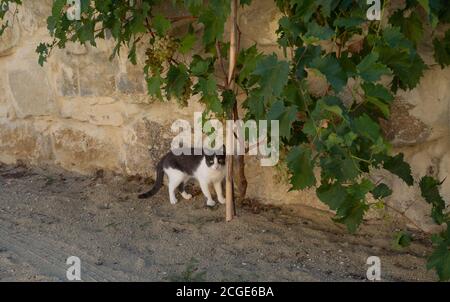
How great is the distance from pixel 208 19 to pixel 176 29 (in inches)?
23.3

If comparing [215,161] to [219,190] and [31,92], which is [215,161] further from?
[31,92]

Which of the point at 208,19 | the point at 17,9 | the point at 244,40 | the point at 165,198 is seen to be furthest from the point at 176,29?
the point at 17,9

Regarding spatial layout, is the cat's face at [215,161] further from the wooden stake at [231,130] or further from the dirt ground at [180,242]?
the wooden stake at [231,130]

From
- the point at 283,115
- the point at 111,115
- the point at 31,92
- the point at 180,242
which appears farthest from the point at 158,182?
the point at 283,115

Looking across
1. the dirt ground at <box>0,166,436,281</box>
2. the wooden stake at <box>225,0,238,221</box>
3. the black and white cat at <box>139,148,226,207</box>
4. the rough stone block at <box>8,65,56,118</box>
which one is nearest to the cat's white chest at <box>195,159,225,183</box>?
the black and white cat at <box>139,148,226,207</box>

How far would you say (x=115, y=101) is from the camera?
364 centimetres

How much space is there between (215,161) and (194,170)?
0.17 metres

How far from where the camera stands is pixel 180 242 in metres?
2.88

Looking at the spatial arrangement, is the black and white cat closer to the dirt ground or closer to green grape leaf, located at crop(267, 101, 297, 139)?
the dirt ground

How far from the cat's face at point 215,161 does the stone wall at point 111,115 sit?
148 millimetres

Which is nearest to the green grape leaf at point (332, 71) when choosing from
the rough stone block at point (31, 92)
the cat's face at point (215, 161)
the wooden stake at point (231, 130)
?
the wooden stake at point (231, 130)

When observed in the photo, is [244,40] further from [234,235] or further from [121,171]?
[121,171]

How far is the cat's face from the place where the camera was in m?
3.33

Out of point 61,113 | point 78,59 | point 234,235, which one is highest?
point 78,59
